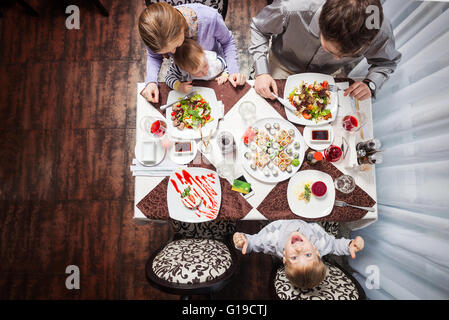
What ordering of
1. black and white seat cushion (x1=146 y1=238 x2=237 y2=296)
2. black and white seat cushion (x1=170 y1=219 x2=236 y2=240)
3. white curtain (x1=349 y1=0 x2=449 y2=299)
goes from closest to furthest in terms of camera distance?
1. white curtain (x1=349 y1=0 x2=449 y2=299)
2. black and white seat cushion (x1=146 y1=238 x2=237 y2=296)
3. black and white seat cushion (x1=170 y1=219 x2=236 y2=240)

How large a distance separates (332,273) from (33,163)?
2912 millimetres

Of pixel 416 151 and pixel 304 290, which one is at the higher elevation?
pixel 416 151

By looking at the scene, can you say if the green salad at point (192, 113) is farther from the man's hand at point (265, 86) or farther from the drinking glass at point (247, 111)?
the man's hand at point (265, 86)

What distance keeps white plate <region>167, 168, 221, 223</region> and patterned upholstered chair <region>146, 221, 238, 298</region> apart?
0.99 ft

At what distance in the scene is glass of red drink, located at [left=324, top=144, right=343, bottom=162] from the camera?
1549 mm

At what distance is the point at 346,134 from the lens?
163 centimetres

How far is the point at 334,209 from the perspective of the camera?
1.55 metres

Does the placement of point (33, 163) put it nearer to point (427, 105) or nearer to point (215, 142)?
point (215, 142)

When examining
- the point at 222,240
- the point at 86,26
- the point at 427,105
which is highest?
the point at 86,26

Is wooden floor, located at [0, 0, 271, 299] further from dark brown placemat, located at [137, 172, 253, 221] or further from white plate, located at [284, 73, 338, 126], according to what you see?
white plate, located at [284, 73, 338, 126]

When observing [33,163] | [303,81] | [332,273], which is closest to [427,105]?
[303,81]

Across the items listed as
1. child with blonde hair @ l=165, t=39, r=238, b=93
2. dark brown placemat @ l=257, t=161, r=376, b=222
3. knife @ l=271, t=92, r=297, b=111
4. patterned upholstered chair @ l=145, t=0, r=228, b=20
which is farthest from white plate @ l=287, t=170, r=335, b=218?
patterned upholstered chair @ l=145, t=0, r=228, b=20

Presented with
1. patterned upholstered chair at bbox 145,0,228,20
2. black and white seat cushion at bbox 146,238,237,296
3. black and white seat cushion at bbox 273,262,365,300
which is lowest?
black and white seat cushion at bbox 273,262,365,300

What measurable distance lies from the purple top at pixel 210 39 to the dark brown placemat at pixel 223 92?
11 cm
